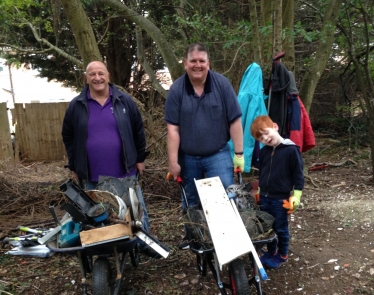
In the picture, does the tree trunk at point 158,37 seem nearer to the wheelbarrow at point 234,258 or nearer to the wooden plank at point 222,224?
the wooden plank at point 222,224

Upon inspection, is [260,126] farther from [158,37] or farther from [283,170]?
[158,37]

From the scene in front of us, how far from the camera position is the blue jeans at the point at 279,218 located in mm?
2895

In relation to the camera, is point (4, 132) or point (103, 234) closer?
point (103, 234)

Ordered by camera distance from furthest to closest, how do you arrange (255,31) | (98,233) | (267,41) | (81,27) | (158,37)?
(158,37)
(267,41)
(255,31)
(81,27)
(98,233)

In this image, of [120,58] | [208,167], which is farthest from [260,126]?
[120,58]

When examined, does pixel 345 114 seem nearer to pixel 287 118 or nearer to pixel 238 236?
pixel 287 118

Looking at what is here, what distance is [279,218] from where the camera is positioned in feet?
9.55

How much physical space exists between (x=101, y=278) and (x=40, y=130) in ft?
26.5

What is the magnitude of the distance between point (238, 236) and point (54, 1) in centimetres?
637

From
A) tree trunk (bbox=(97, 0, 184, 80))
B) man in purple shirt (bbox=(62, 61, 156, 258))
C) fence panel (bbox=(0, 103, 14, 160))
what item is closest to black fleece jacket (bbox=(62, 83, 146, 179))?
man in purple shirt (bbox=(62, 61, 156, 258))

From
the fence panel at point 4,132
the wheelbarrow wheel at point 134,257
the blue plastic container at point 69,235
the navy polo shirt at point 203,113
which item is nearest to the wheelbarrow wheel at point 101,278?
the blue plastic container at point 69,235

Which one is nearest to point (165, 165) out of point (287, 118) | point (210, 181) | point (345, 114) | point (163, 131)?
point (163, 131)

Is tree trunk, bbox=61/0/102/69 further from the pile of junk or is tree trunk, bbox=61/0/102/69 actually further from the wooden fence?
the wooden fence

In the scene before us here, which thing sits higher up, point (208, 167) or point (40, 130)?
point (208, 167)
